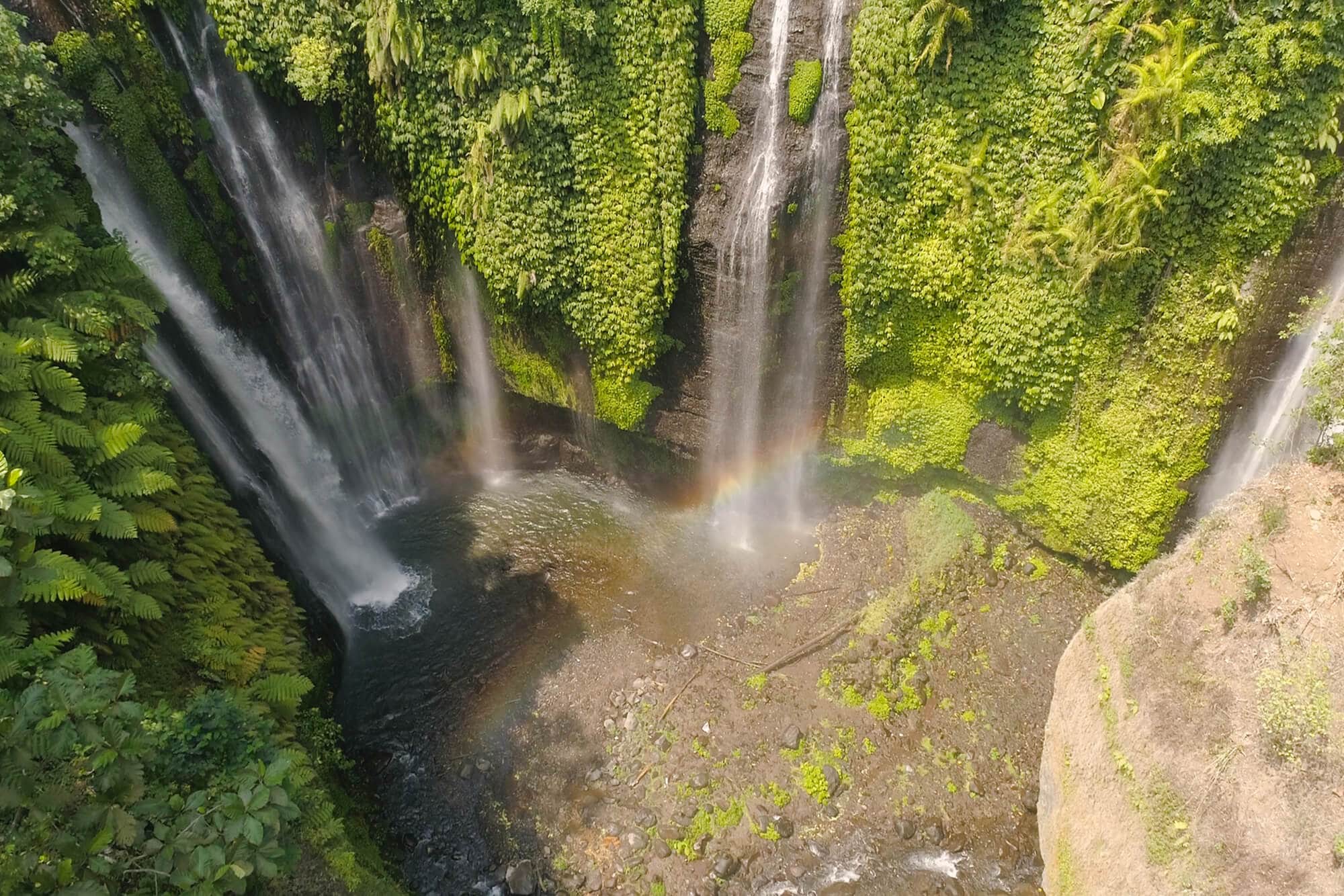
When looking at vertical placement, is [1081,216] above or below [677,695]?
above

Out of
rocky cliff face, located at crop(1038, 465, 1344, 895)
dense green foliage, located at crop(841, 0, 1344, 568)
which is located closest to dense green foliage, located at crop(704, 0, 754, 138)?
dense green foliage, located at crop(841, 0, 1344, 568)

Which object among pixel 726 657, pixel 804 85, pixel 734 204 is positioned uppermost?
pixel 804 85

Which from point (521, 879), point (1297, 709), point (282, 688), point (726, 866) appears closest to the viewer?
point (1297, 709)

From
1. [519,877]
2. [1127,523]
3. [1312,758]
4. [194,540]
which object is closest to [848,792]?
[519,877]

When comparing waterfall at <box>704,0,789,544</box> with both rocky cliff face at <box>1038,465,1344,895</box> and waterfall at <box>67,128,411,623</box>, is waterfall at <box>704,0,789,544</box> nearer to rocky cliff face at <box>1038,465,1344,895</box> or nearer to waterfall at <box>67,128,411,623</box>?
waterfall at <box>67,128,411,623</box>

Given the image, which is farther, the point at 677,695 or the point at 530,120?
the point at 530,120

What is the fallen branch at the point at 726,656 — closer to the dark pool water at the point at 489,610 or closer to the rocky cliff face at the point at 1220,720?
the dark pool water at the point at 489,610

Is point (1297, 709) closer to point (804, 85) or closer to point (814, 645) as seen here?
point (814, 645)

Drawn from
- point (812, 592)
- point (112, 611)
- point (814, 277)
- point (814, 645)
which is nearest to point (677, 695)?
point (814, 645)

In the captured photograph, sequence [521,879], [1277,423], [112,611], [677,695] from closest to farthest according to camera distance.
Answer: [112,611] < [521,879] < [1277,423] < [677,695]
